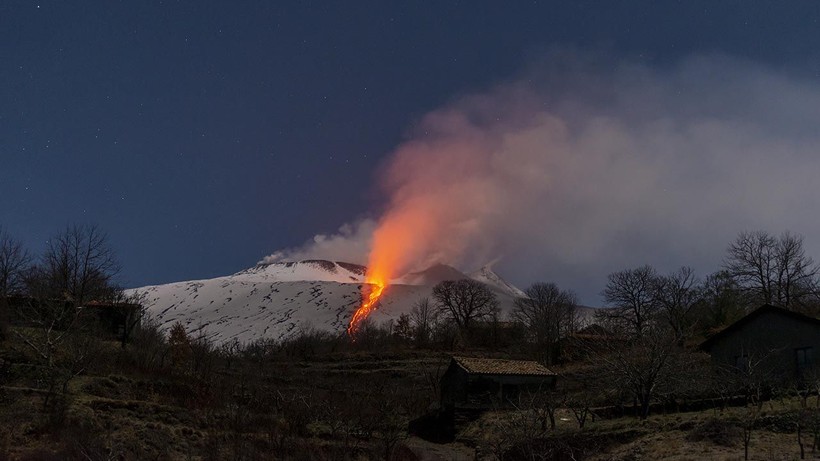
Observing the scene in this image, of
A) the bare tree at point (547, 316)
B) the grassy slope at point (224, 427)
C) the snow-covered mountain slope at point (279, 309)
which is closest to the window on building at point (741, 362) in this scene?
the grassy slope at point (224, 427)

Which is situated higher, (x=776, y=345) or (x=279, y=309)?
(x=279, y=309)

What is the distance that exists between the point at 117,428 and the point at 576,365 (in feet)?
160

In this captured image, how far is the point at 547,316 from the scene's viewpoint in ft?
283

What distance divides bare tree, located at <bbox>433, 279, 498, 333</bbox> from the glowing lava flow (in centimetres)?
2840

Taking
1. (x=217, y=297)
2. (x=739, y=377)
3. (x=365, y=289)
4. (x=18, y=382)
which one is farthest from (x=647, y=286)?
(x=217, y=297)

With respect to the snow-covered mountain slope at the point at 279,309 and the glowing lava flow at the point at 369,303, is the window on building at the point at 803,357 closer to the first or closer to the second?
the glowing lava flow at the point at 369,303

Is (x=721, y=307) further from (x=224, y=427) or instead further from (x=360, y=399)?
(x=224, y=427)

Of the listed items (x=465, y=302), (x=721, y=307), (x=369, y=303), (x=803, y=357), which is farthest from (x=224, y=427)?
(x=369, y=303)

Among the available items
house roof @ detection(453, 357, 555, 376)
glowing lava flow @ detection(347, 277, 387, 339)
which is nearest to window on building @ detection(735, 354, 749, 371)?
house roof @ detection(453, 357, 555, 376)

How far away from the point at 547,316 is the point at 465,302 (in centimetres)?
1960

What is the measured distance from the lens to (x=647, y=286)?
7869 cm

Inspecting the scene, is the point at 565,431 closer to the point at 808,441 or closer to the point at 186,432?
the point at 808,441

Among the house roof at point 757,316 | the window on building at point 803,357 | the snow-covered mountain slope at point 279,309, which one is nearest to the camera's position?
the window on building at point 803,357

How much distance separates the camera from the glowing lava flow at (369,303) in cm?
13915
